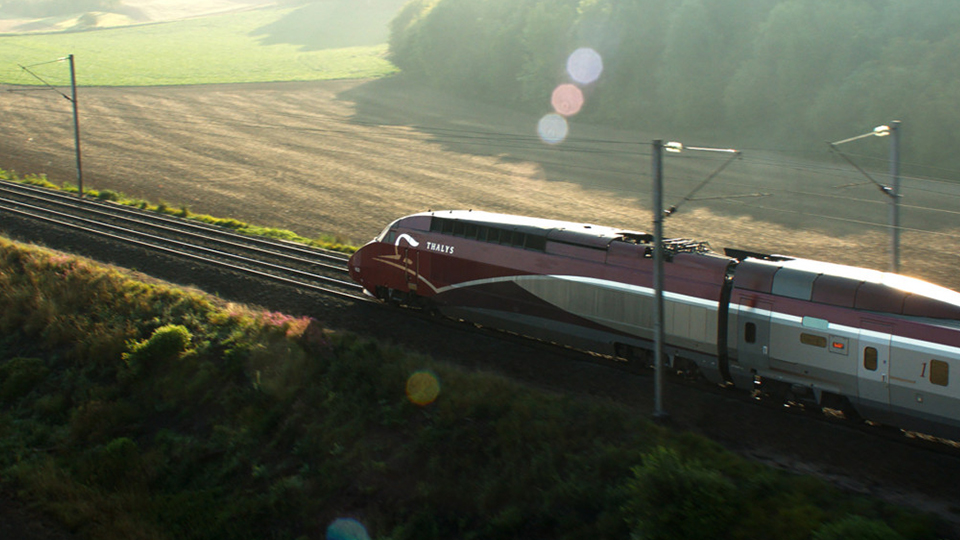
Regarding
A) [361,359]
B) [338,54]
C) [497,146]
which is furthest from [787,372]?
[338,54]

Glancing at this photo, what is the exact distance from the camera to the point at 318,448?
19.0m

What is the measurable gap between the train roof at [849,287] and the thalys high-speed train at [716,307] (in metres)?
0.03

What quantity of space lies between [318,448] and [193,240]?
1872 cm

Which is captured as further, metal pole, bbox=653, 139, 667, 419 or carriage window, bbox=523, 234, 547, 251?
carriage window, bbox=523, 234, 547, 251

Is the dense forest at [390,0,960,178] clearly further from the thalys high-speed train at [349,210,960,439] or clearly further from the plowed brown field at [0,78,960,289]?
Result: the thalys high-speed train at [349,210,960,439]

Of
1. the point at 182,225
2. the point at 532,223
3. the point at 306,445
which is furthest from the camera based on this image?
the point at 182,225

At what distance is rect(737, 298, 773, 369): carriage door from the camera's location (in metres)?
16.9

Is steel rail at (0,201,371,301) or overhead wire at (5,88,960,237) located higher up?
overhead wire at (5,88,960,237)

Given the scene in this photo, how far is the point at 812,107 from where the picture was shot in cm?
5738

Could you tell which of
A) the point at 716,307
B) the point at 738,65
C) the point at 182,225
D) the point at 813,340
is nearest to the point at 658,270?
the point at 716,307

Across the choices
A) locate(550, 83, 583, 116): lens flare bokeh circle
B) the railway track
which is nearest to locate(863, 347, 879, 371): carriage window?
the railway track

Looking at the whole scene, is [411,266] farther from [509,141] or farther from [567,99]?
[567,99]

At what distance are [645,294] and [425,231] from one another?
26.1 feet

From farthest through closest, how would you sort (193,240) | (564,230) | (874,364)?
(193,240) → (564,230) → (874,364)
